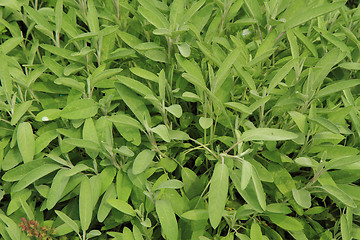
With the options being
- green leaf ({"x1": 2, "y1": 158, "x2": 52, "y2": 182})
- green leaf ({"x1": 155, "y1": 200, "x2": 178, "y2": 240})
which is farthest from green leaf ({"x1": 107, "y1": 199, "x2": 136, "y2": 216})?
green leaf ({"x1": 2, "y1": 158, "x2": 52, "y2": 182})

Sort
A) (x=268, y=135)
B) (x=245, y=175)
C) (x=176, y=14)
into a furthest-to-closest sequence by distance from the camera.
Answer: (x=176, y=14) → (x=268, y=135) → (x=245, y=175)

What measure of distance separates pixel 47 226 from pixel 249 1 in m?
1.32

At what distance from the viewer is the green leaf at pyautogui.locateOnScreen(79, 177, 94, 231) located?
1.28 m

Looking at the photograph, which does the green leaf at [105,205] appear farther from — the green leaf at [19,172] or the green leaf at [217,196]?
the green leaf at [217,196]

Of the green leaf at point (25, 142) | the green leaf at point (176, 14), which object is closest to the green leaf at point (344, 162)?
the green leaf at point (176, 14)

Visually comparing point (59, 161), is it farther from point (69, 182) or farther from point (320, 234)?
point (320, 234)

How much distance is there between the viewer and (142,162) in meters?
1.24

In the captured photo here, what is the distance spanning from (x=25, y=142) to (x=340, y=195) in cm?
121

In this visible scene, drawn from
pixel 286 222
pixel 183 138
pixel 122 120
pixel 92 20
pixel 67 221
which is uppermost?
pixel 92 20

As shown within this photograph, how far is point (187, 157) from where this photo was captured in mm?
1538

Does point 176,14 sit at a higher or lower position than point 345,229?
higher

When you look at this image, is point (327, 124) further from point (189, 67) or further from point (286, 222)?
point (189, 67)

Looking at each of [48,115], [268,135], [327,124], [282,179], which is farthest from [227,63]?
[48,115]

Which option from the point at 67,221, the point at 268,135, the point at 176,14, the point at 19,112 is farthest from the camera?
the point at 176,14
